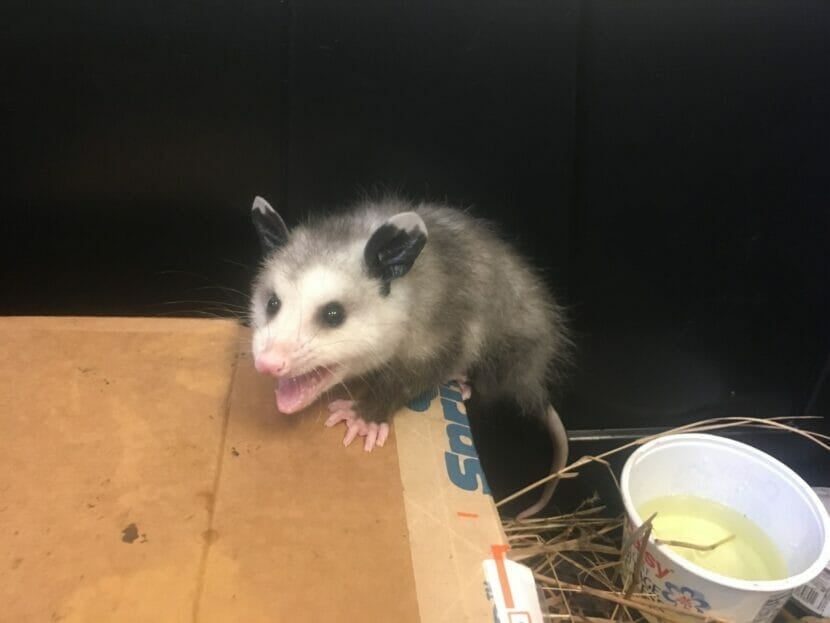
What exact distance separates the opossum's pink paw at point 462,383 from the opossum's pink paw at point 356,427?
1.09 feet

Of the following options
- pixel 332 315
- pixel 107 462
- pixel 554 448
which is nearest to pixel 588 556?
pixel 554 448

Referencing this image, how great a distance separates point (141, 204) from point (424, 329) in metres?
0.67

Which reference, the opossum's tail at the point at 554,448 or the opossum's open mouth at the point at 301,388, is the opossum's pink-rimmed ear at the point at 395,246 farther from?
the opossum's tail at the point at 554,448

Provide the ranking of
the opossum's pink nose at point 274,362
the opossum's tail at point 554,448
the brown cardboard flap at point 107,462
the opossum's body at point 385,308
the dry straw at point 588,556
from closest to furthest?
the brown cardboard flap at point 107,462
the opossum's pink nose at point 274,362
the opossum's body at point 385,308
the dry straw at point 588,556
the opossum's tail at point 554,448

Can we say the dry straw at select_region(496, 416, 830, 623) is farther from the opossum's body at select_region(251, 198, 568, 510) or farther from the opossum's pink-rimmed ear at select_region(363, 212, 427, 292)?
the opossum's pink-rimmed ear at select_region(363, 212, 427, 292)

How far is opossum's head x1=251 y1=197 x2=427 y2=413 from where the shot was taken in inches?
53.7

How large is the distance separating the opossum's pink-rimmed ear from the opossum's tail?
687mm

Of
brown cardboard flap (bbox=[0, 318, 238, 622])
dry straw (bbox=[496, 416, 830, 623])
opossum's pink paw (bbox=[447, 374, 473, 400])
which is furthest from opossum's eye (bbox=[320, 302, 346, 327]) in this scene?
dry straw (bbox=[496, 416, 830, 623])

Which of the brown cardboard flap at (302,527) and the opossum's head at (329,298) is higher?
the opossum's head at (329,298)

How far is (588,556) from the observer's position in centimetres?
199

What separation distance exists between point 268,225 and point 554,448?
3.22ft

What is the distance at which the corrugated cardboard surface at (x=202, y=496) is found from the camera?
3.57 ft

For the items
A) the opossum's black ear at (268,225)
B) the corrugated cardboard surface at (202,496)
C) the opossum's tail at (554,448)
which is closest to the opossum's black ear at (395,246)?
the opossum's black ear at (268,225)

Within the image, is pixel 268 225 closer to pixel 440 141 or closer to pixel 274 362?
pixel 274 362
